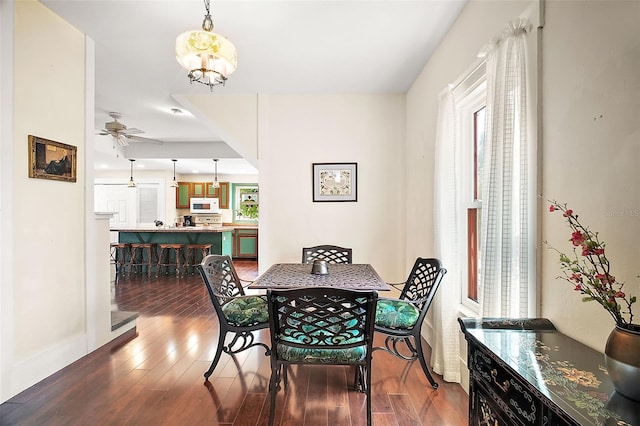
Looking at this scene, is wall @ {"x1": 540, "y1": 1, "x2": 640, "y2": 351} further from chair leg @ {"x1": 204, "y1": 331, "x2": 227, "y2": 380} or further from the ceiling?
chair leg @ {"x1": 204, "y1": 331, "x2": 227, "y2": 380}

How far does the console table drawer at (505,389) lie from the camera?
35.4 inches

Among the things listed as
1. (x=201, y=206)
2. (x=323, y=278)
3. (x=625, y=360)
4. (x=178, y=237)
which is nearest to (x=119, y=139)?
(x=178, y=237)

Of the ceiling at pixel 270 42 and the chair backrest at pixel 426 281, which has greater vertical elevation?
the ceiling at pixel 270 42

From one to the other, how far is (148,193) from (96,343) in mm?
6968

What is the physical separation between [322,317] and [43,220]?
2.17 meters

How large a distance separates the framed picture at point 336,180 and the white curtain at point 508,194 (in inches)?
87.6

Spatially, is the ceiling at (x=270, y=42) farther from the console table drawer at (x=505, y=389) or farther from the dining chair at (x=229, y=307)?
the console table drawer at (x=505, y=389)

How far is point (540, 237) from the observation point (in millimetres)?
1465

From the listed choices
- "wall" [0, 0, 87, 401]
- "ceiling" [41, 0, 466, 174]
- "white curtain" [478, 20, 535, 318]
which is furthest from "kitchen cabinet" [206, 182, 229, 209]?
"white curtain" [478, 20, 535, 318]

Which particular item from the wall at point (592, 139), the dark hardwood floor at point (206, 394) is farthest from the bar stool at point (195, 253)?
the wall at point (592, 139)

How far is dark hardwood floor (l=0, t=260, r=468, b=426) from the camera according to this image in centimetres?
187

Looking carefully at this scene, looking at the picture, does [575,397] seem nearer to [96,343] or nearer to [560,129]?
[560,129]

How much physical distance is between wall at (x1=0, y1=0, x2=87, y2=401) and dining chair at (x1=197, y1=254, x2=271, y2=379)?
1121mm

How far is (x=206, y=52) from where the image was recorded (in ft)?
5.74
